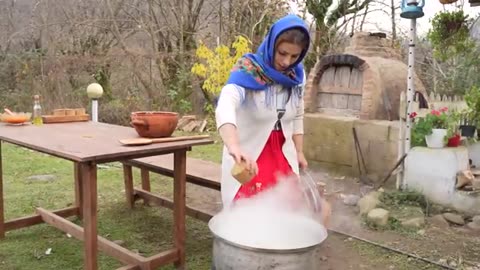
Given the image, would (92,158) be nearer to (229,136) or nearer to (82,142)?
(82,142)

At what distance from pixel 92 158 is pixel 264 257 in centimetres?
107

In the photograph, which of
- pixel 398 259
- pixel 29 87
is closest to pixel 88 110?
pixel 29 87

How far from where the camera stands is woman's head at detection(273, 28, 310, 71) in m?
1.87

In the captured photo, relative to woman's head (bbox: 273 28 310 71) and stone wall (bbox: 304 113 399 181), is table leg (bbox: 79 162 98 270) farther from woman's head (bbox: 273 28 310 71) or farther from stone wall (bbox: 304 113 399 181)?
stone wall (bbox: 304 113 399 181)

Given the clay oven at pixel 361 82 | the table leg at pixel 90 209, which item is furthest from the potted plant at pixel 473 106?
the table leg at pixel 90 209

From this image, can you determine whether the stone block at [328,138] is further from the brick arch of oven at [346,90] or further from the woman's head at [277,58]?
the woman's head at [277,58]

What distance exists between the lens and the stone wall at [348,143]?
15.6ft

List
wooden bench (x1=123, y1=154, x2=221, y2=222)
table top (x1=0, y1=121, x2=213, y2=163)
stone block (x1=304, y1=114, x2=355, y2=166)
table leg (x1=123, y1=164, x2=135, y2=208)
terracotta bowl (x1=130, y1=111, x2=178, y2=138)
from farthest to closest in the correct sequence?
stone block (x1=304, y1=114, x2=355, y2=166) < table leg (x1=123, y1=164, x2=135, y2=208) < wooden bench (x1=123, y1=154, x2=221, y2=222) < terracotta bowl (x1=130, y1=111, x2=178, y2=138) < table top (x1=0, y1=121, x2=213, y2=163)

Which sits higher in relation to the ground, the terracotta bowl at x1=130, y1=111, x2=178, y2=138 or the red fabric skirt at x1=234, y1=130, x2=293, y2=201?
the terracotta bowl at x1=130, y1=111, x2=178, y2=138

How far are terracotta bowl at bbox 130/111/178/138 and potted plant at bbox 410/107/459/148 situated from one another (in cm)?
248

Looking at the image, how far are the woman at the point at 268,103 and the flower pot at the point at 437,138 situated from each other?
2.31 m

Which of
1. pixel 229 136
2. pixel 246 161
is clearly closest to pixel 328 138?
pixel 229 136

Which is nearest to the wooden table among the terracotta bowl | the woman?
the terracotta bowl

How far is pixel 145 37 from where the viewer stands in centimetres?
986
